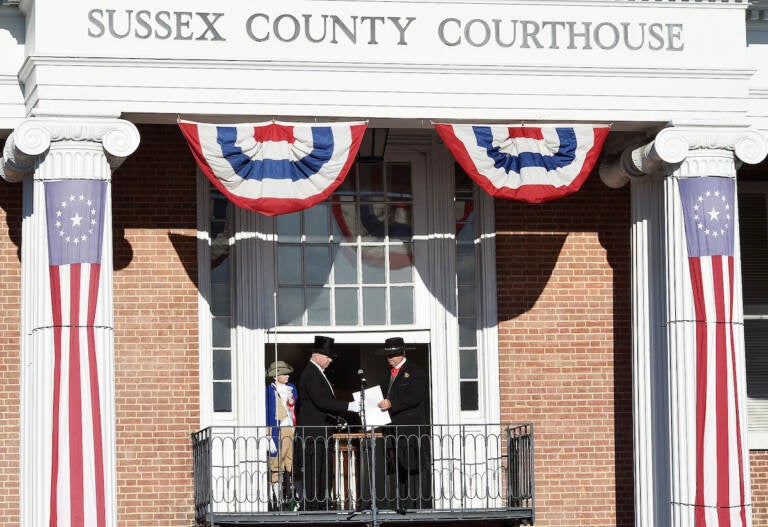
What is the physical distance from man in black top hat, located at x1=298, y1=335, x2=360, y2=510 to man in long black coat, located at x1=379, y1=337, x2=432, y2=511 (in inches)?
19.9

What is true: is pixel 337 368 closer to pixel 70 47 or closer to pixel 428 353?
pixel 428 353

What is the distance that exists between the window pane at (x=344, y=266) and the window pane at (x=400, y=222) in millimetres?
513

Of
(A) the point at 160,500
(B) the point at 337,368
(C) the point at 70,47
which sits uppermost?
(C) the point at 70,47

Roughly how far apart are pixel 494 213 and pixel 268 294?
107 inches

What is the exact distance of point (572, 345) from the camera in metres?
19.8

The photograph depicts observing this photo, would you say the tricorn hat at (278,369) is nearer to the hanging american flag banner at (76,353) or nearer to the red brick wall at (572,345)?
the red brick wall at (572,345)

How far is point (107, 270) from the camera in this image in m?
17.1

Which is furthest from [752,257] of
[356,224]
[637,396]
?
[356,224]

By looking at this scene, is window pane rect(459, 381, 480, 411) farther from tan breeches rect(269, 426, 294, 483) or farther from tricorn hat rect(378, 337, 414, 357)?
tan breeches rect(269, 426, 294, 483)

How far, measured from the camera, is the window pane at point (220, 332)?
19406mm

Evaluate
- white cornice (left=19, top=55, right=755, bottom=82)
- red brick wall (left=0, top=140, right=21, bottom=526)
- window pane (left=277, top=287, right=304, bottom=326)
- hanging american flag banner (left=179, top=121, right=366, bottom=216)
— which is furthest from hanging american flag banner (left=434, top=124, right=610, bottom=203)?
red brick wall (left=0, top=140, right=21, bottom=526)

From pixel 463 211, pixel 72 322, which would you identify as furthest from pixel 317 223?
pixel 72 322

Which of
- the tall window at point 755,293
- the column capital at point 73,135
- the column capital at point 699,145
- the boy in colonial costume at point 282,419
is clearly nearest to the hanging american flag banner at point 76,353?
the column capital at point 73,135

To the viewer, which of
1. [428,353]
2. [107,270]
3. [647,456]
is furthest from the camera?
[428,353]
